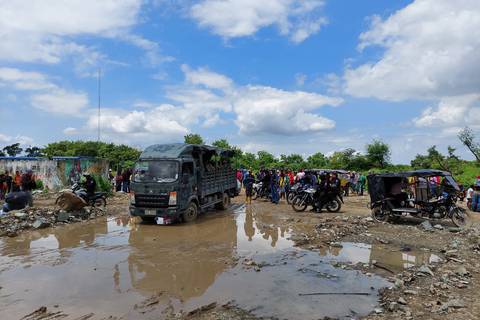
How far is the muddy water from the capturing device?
17.6ft

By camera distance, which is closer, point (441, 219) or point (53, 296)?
point (53, 296)

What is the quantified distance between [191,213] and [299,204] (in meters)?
5.22

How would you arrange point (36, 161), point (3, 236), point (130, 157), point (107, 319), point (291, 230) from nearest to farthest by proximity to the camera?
1. point (107, 319)
2. point (3, 236)
3. point (291, 230)
4. point (36, 161)
5. point (130, 157)

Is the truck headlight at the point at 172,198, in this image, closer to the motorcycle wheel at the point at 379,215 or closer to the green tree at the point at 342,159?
the motorcycle wheel at the point at 379,215

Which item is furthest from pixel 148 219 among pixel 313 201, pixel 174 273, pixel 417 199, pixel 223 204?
pixel 417 199

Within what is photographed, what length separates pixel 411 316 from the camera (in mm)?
4930

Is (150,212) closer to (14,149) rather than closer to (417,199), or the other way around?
(417,199)

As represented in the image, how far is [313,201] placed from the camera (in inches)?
607

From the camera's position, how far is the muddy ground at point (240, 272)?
525 cm

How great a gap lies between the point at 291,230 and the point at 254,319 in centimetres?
676

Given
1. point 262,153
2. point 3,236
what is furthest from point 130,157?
point 3,236

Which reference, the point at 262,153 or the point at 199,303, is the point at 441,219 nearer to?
the point at 199,303

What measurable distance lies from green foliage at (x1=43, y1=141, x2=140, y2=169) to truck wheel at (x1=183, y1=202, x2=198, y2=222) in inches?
1548

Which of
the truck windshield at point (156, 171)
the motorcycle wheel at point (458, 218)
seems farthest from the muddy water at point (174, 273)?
the motorcycle wheel at point (458, 218)
